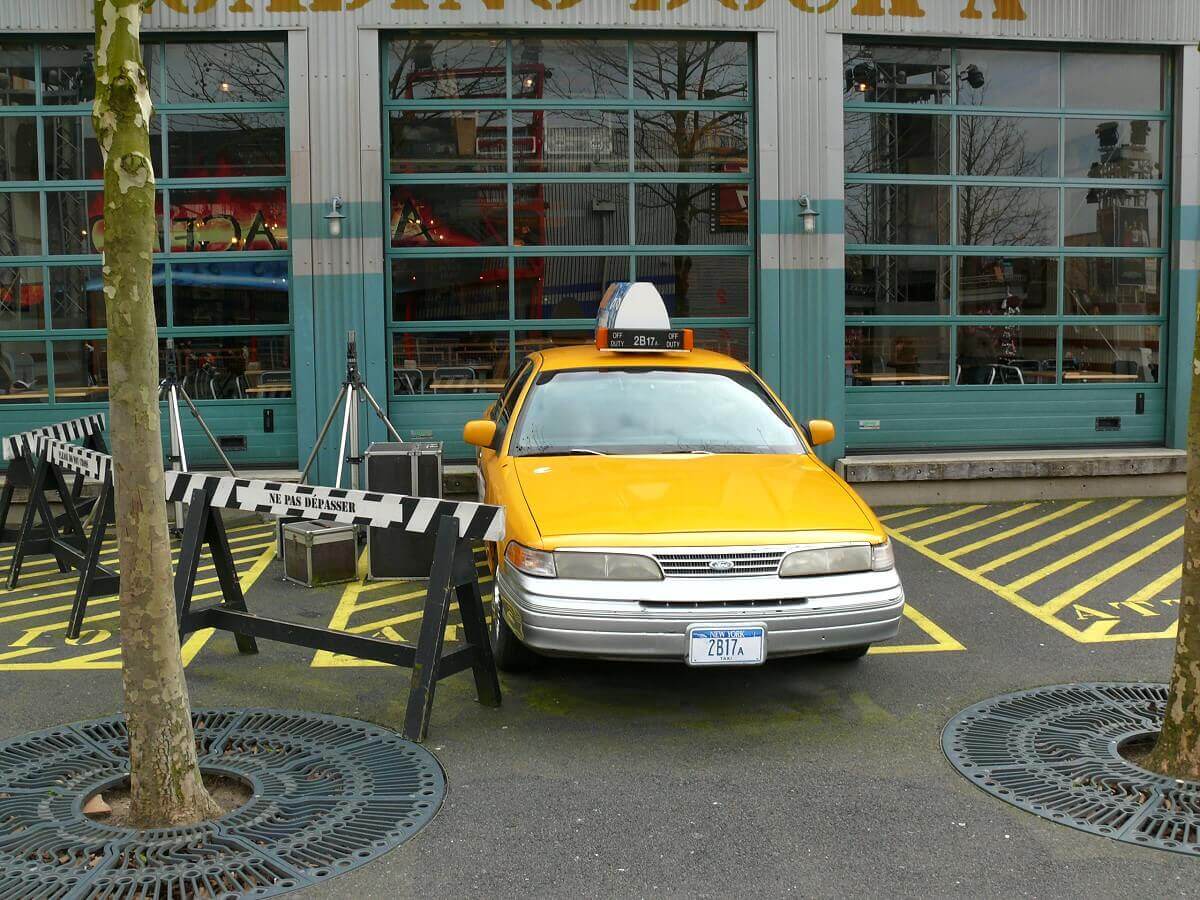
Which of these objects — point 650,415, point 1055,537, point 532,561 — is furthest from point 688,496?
point 1055,537

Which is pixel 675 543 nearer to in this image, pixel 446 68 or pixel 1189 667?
pixel 1189 667

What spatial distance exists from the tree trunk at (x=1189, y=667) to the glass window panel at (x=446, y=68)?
27.6 feet

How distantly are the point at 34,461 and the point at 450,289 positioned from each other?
4.62 m

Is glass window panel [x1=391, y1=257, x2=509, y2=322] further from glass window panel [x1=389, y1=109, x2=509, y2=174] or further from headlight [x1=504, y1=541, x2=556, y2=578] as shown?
headlight [x1=504, y1=541, x2=556, y2=578]

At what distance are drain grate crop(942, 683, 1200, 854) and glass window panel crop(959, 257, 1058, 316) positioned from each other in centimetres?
711

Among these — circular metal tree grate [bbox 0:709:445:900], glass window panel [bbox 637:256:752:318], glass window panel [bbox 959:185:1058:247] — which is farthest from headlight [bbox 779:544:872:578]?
glass window panel [bbox 959:185:1058:247]

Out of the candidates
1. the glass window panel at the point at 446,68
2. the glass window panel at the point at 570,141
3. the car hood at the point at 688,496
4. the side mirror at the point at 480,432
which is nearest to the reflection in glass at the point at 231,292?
the glass window panel at the point at 446,68

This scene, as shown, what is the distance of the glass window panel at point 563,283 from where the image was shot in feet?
39.5

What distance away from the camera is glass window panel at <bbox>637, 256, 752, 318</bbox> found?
479 inches

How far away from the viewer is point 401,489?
8844mm

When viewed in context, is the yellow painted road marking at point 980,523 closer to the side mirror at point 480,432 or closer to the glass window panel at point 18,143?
the side mirror at point 480,432

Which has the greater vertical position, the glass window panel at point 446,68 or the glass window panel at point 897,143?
the glass window panel at point 446,68

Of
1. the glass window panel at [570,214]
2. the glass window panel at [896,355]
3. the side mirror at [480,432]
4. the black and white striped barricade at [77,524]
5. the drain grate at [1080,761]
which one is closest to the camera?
the drain grate at [1080,761]

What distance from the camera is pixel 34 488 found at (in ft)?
27.3
